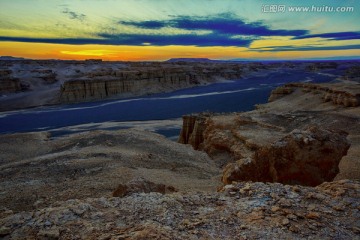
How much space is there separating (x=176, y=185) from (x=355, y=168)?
8.51m

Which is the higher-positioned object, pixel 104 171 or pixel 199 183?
pixel 104 171

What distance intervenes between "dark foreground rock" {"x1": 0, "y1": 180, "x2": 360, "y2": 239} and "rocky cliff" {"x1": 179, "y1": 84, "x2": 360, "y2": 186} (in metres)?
3.37

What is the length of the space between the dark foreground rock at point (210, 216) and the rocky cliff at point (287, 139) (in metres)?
3.37

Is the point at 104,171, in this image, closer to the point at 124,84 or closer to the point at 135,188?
the point at 135,188

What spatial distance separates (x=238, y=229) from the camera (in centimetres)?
688

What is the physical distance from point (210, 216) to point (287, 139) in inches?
248

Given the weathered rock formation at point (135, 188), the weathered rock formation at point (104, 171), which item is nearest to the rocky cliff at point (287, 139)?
the weathered rock formation at point (104, 171)

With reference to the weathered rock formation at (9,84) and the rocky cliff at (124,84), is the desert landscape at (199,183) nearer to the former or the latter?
the rocky cliff at (124,84)

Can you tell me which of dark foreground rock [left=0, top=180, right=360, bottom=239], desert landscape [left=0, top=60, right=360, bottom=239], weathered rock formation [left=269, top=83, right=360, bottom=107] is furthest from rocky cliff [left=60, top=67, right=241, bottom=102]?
dark foreground rock [left=0, top=180, right=360, bottom=239]

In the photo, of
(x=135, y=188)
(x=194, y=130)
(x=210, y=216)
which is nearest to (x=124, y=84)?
(x=194, y=130)

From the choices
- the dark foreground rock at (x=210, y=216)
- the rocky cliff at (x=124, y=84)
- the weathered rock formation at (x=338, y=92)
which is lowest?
the rocky cliff at (x=124, y=84)

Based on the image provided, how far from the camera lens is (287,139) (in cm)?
1239

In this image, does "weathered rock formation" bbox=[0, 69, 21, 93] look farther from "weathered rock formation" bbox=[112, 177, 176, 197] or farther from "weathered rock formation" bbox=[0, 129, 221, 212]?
"weathered rock formation" bbox=[112, 177, 176, 197]

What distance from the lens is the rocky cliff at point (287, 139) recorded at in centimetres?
1200
